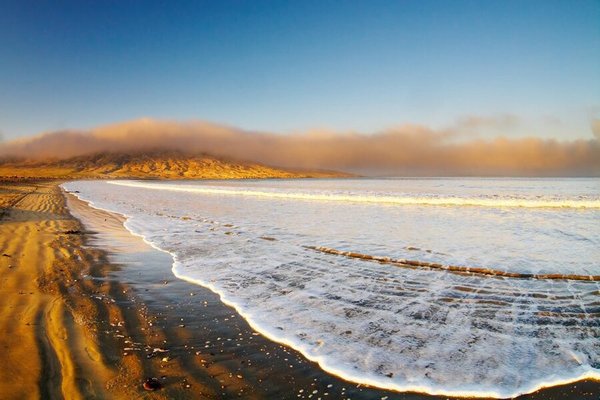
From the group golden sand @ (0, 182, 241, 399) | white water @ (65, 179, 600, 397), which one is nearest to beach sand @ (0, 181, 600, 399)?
golden sand @ (0, 182, 241, 399)

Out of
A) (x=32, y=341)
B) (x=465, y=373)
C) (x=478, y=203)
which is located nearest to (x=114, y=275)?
(x=32, y=341)

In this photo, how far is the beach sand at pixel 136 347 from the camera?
308cm

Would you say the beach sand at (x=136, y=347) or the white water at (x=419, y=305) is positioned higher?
the beach sand at (x=136, y=347)

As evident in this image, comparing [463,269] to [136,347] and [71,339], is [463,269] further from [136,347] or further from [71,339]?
[71,339]

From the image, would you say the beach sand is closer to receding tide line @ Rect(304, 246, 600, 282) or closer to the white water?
the white water

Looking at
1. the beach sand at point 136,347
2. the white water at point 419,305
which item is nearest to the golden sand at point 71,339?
the beach sand at point 136,347

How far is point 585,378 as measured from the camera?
3416 millimetres

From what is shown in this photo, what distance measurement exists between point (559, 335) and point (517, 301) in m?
1.32

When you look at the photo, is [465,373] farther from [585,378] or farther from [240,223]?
[240,223]

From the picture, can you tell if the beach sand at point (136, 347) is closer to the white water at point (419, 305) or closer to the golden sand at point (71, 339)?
the golden sand at point (71, 339)

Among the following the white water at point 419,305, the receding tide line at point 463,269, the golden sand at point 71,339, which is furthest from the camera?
the receding tide line at point 463,269

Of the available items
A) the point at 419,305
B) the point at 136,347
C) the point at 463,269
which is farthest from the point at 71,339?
the point at 463,269

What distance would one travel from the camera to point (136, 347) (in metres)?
3.82

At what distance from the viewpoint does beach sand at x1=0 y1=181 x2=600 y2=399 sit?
308cm
